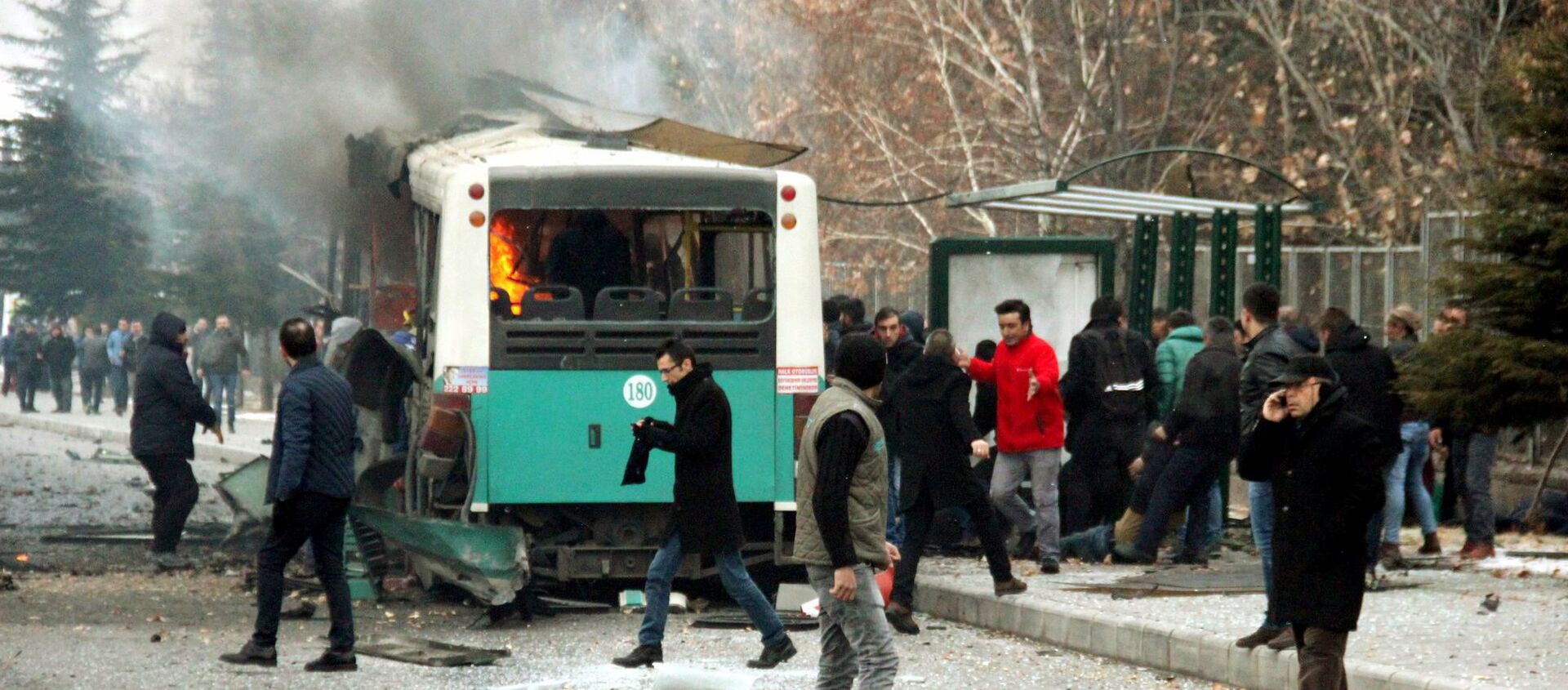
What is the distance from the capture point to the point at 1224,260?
1495cm

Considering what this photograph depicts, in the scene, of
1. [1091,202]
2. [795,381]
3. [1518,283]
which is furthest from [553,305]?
[1518,283]

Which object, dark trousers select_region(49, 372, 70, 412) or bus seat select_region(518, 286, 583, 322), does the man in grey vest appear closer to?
bus seat select_region(518, 286, 583, 322)

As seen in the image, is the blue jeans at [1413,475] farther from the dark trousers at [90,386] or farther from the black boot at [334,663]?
the dark trousers at [90,386]

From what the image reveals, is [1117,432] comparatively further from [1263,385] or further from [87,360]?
[87,360]

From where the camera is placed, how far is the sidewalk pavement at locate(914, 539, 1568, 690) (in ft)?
27.9

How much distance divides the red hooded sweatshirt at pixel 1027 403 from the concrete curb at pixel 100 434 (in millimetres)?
10773

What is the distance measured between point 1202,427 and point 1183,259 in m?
3.24

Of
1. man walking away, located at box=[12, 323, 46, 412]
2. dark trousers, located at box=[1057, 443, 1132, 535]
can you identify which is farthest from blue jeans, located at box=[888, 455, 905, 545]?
man walking away, located at box=[12, 323, 46, 412]

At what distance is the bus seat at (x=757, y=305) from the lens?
37.9 feet

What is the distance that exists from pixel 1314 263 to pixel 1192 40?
19.3 ft

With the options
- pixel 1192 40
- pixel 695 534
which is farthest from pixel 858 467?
pixel 1192 40

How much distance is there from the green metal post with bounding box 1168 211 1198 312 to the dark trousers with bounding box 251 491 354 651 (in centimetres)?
767

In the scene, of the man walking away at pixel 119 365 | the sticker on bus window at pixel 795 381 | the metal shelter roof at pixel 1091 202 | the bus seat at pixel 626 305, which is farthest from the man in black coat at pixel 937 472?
the man walking away at pixel 119 365

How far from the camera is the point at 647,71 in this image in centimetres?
2966
